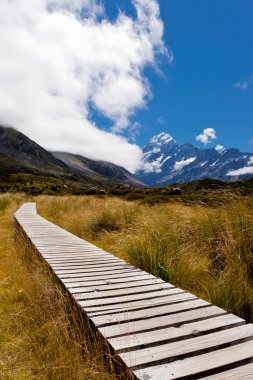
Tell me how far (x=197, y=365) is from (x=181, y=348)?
227 mm

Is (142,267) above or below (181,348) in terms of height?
above

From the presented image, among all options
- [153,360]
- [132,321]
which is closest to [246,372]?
[153,360]

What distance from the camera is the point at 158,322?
2.82 metres

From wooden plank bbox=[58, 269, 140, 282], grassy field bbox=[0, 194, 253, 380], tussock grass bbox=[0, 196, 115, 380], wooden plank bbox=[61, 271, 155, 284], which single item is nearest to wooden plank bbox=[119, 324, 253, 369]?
tussock grass bbox=[0, 196, 115, 380]

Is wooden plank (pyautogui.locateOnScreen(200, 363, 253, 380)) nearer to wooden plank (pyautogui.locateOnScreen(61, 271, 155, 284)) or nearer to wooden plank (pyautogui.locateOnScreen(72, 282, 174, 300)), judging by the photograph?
wooden plank (pyautogui.locateOnScreen(72, 282, 174, 300))

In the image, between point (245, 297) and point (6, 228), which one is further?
point (6, 228)

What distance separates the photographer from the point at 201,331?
2615 mm

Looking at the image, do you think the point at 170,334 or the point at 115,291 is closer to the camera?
the point at 170,334

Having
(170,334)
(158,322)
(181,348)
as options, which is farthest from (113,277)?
(181,348)

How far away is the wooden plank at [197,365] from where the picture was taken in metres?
2.01

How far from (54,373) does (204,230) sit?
4222mm

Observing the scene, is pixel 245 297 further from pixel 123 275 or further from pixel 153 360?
pixel 153 360

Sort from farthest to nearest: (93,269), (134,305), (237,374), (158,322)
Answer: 1. (93,269)
2. (134,305)
3. (158,322)
4. (237,374)

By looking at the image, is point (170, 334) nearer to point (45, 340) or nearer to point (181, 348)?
point (181, 348)
